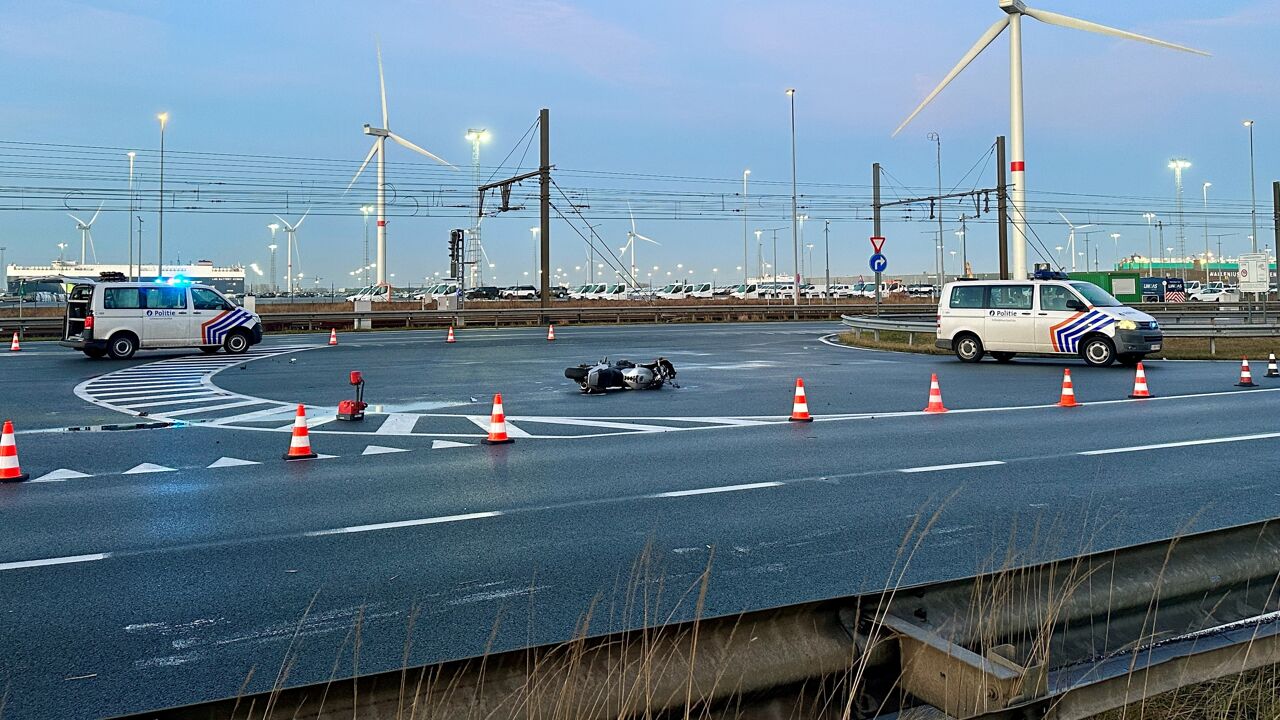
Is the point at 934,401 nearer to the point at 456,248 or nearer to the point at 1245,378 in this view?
the point at 1245,378

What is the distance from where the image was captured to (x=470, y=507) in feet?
27.5

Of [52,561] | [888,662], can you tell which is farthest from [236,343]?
[888,662]

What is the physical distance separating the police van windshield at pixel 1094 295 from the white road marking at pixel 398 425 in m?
15.7

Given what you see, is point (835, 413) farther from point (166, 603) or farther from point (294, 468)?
point (166, 603)

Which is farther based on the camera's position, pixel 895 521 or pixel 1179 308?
pixel 1179 308

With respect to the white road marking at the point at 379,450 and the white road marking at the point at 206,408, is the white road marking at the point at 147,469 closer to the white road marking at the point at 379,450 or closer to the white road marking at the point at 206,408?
the white road marking at the point at 379,450

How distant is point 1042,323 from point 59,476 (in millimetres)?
20164

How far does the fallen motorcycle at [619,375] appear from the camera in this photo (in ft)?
59.4

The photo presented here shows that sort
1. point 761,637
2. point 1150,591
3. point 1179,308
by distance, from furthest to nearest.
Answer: point 1179,308 → point 1150,591 → point 761,637

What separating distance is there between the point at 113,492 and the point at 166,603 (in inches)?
154

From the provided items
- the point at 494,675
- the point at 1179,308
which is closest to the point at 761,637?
the point at 494,675

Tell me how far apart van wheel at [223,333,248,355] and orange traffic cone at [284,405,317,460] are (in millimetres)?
20027

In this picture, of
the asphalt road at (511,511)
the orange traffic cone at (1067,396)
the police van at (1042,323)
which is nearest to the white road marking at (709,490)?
the asphalt road at (511,511)

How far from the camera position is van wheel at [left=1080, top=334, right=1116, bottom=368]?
23.5 metres
